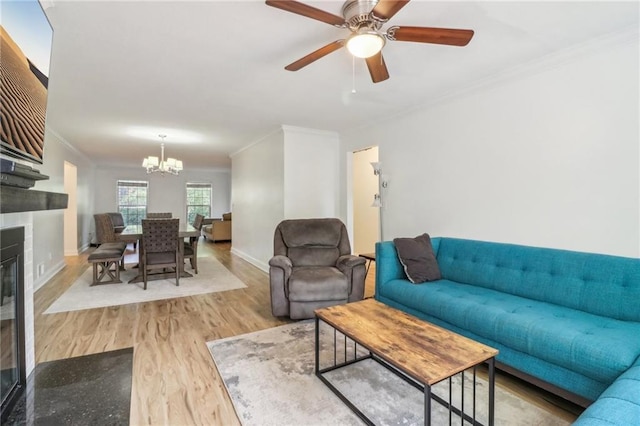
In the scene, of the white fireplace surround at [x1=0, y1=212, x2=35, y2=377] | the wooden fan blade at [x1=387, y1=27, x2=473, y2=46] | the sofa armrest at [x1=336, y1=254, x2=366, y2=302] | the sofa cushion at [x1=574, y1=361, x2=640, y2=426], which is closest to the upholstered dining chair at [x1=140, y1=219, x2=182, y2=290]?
the white fireplace surround at [x1=0, y1=212, x2=35, y2=377]

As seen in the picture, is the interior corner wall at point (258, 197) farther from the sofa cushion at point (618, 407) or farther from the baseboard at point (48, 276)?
the sofa cushion at point (618, 407)

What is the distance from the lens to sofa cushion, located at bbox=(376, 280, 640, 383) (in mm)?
1535

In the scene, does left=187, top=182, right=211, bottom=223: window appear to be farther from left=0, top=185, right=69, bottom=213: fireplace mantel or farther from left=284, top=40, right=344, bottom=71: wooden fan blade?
left=284, top=40, right=344, bottom=71: wooden fan blade

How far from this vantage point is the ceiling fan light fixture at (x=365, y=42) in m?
1.63

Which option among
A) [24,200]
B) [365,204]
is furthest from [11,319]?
[365,204]

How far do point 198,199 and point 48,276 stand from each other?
6225 mm

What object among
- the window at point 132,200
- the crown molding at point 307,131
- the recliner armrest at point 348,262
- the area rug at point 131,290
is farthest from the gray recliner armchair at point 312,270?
A: the window at point 132,200

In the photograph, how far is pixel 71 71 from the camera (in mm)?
2654

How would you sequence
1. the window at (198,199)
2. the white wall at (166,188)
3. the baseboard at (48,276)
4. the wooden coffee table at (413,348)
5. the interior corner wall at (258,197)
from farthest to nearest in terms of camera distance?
1. the window at (198,199)
2. the white wall at (166,188)
3. the interior corner wall at (258,197)
4. the baseboard at (48,276)
5. the wooden coffee table at (413,348)

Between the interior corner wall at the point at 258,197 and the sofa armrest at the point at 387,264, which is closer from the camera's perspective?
the sofa armrest at the point at 387,264

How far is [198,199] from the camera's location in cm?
1068

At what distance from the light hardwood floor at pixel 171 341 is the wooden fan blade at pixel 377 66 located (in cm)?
227

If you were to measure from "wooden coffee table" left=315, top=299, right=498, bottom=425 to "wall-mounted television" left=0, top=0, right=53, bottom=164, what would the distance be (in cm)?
187

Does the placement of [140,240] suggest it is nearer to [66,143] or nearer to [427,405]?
[66,143]
